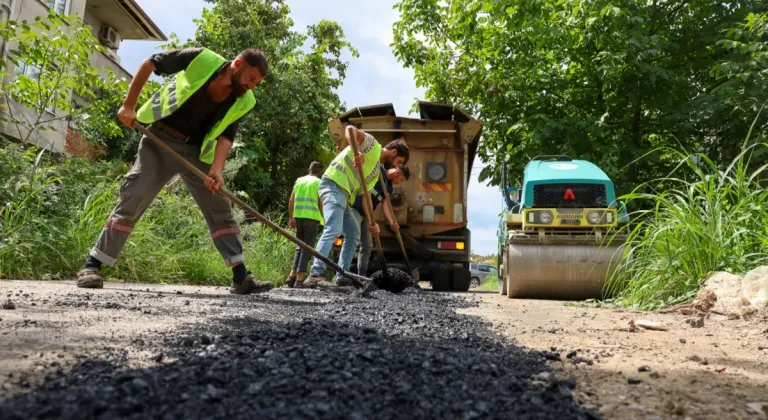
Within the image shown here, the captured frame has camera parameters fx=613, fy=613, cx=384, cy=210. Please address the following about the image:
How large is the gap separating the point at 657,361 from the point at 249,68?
2882 mm

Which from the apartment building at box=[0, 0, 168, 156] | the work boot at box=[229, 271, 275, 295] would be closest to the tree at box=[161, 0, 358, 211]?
the apartment building at box=[0, 0, 168, 156]

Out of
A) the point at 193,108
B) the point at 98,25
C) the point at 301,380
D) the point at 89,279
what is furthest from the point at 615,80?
the point at 98,25

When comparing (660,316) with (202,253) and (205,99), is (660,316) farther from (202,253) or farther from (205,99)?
(202,253)

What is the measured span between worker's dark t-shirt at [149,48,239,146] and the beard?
0.12ft

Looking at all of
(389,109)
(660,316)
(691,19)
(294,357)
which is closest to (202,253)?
(389,109)

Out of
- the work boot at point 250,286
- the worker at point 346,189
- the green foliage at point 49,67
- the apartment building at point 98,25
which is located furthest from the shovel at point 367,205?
the apartment building at point 98,25

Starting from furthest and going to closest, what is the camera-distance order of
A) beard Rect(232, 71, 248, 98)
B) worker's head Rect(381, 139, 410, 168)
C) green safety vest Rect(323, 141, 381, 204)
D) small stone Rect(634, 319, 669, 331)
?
worker's head Rect(381, 139, 410, 168) < green safety vest Rect(323, 141, 381, 204) < beard Rect(232, 71, 248, 98) < small stone Rect(634, 319, 669, 331)

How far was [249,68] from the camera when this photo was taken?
12.8 feet

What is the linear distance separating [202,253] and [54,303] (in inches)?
162

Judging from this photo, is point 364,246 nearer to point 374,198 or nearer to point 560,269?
point 374,198

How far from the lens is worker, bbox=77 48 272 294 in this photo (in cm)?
403

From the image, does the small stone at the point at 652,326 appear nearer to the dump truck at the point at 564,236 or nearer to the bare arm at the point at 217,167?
the dump truck at the point at 564,236

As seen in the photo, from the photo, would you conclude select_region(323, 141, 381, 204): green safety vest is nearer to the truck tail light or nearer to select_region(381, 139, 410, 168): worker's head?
select_region(381, 139, 410, 168): worker's head

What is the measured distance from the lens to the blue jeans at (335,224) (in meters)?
5.68
